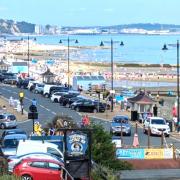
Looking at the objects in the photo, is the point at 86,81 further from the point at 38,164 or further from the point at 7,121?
the point at 38,164

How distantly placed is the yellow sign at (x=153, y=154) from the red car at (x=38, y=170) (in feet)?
38.2

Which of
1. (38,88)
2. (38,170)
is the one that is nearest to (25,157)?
(38,170)

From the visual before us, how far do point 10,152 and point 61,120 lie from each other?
29.0ft

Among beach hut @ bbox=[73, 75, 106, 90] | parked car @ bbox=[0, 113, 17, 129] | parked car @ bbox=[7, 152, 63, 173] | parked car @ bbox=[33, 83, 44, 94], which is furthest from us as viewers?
beach hut @ bbox=[73, 75, 106, 90]

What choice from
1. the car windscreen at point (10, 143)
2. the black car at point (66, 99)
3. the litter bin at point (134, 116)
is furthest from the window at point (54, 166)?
the black car at point (66, 99)

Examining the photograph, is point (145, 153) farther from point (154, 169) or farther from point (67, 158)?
point (67, 158)

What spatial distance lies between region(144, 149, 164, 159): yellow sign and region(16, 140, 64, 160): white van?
777cm

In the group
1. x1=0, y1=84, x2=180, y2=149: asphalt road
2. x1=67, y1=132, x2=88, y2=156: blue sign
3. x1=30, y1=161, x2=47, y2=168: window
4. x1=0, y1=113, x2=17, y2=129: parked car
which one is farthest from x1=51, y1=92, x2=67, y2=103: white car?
x1=67, y1=132, x2=88, y2=156: blue sign

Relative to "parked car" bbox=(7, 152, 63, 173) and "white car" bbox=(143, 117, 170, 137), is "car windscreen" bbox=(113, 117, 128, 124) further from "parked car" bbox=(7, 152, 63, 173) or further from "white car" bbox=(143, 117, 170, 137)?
"parked car" bbox=(7, 152, 63, 173)

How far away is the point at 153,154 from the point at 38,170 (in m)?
12.3

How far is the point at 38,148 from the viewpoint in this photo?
24.2 metres

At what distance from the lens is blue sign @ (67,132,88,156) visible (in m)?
19.0

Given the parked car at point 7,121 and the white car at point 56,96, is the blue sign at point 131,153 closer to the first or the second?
the parked car at point 7,121

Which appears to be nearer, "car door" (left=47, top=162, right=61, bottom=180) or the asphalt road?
"car door" (left=47, top=162, right=61, bottom=180)
